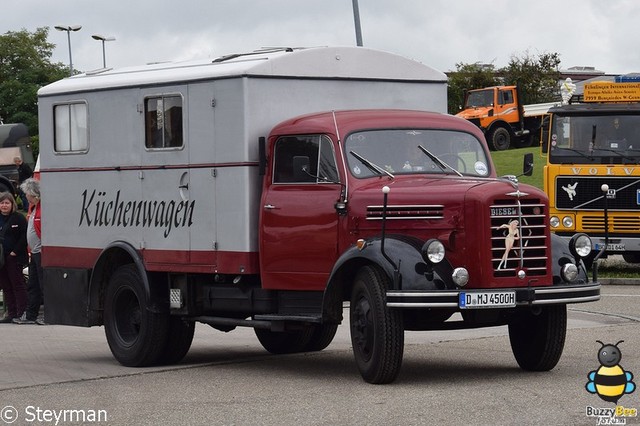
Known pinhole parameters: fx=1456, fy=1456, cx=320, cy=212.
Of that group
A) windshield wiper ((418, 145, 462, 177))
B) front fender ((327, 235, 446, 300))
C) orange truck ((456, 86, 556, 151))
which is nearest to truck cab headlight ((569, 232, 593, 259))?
windshield wiper ((418, 145, 462, 177))

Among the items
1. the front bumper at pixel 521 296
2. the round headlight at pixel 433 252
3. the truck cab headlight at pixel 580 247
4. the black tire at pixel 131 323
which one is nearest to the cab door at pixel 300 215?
the round headlight at pixel 433 252

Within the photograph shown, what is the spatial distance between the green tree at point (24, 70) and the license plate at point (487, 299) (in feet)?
212

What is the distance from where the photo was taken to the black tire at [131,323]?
559 inches

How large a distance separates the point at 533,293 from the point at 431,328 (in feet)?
3.46

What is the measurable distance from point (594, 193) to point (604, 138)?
939 mm

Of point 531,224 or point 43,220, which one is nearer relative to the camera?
point 531,224

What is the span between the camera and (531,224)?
1202 centimetres

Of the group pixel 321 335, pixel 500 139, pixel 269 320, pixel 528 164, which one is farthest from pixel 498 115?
pixel 269 320

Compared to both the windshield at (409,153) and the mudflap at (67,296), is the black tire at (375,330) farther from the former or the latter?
the mudflap at (67,296)

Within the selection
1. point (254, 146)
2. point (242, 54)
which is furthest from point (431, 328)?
point (242, 54)

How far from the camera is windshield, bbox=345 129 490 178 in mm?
12766

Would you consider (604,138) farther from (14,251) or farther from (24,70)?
(24,70)

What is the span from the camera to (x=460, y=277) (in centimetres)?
1159

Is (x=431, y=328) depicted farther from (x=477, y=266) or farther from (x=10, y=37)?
(x=10, y=37)
